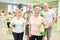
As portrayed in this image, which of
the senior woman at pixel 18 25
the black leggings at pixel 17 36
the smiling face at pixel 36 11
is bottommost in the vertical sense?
the black leggings at pixel 17 36

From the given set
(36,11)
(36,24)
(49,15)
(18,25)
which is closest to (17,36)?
(18,25)

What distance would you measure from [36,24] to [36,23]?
0.02 m

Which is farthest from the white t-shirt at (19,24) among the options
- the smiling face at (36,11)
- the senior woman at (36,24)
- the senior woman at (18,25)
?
the smiling face at (36,11)

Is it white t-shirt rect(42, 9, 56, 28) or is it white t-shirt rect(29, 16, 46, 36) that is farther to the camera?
white t-shirt rect(42, 9, 56, 28)

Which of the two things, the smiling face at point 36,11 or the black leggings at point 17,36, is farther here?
the black leggings at point 17,36

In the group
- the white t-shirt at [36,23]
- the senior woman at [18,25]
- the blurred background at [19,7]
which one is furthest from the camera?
the blurred background at [19,7]

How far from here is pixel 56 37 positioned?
159 inches

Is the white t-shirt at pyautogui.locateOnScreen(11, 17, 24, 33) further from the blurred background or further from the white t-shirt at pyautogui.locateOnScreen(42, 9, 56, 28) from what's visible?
the white t-shirt at pyautogui.locateOnScreen(42, 9, 56, 28)

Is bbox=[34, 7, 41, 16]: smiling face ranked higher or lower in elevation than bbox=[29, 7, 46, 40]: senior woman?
higher

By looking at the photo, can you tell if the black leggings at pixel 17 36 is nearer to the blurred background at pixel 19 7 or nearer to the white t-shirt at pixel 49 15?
the blurred background at pixel 19 7

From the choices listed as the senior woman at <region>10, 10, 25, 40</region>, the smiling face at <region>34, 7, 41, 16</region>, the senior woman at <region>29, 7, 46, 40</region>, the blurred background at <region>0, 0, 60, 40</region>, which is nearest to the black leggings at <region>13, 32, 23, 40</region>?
the senior woman at <region>10, 10, 25, 40</region>

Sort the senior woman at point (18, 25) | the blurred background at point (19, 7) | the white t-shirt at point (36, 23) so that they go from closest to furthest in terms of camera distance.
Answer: the white t-shirt at point (36, 23)
the senior woman at point (18, 25)
the blurred background at point (19, 7)

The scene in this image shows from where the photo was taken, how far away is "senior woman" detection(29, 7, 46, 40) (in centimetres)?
324

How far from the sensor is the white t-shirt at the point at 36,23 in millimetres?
3234
